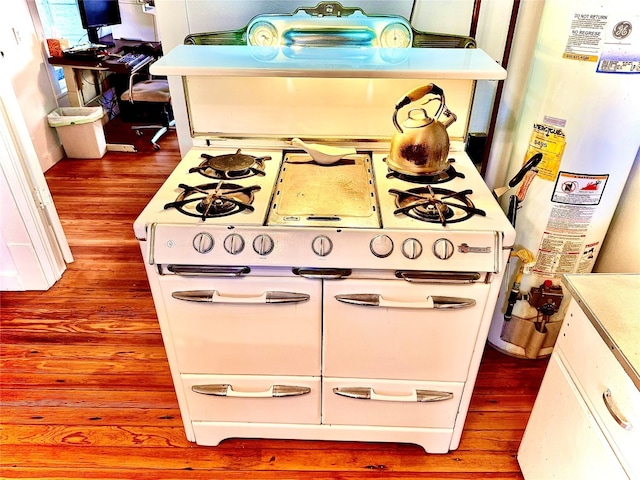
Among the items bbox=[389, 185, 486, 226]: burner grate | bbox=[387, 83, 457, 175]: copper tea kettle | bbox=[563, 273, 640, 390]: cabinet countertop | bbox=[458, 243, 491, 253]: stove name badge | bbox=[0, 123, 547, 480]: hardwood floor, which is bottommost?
bbox=[0, 123, 547, 480]: hardwood floor

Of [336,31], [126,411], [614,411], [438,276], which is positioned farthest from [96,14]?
[614,411]

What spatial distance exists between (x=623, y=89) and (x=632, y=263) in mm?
613

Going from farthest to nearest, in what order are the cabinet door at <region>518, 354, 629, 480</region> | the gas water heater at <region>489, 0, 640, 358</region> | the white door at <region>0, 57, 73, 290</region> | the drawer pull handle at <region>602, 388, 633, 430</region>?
1. the white door at <region>0, 57, 73, 290</region>
2. the gas water heater at <region>489, 0, 640, 358</region>
3. the cabinet door at <region>518, 354, 629, 480</region>
4. the drawer pull handle at <region>602, 388, 633, 430</region>

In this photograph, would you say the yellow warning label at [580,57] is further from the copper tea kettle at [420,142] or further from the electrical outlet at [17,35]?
the electrical outlet at [17,35]

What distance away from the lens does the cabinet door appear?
3.67 ft

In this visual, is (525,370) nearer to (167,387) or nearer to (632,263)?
(632,263)

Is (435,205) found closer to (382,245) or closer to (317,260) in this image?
(382,245)

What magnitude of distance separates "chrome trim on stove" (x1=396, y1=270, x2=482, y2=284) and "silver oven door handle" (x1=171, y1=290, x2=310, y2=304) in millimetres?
288

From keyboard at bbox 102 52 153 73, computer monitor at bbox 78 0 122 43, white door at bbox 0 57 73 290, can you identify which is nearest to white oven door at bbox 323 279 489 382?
white door at bbox 0 57 73 290

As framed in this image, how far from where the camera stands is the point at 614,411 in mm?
1041

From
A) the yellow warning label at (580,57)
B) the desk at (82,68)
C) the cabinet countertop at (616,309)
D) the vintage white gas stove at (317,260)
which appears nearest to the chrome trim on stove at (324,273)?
the vintage white gas stove at (317,260)

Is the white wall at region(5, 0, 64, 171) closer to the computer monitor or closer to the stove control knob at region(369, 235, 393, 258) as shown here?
the computer monitor

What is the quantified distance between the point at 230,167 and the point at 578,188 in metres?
1.20

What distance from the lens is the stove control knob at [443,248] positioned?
4.06 ft
